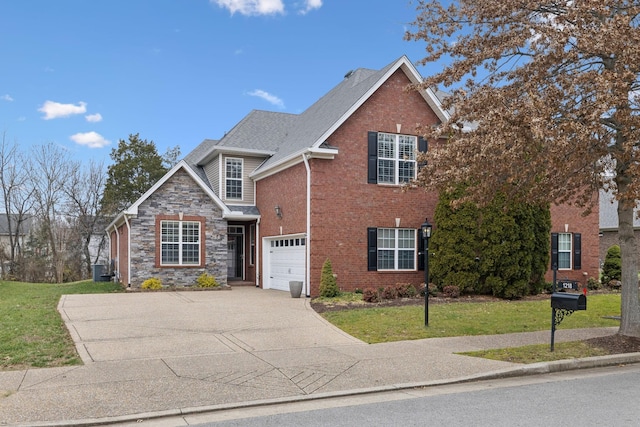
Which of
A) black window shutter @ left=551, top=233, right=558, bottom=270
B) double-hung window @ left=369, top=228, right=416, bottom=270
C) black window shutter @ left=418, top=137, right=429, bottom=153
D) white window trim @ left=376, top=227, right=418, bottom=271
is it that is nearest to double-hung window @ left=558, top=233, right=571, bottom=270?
black window shutter @ left=551, top=233, right=558, bottom=270

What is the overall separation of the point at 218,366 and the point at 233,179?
54.3 feet

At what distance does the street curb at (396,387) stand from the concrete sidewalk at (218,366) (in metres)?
0.02

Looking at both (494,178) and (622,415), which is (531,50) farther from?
(622,415)

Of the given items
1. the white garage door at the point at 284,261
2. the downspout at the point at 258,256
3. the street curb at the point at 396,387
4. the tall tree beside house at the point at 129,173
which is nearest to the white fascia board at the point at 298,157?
the downspout at the point at 258,256

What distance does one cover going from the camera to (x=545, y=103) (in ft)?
32.3

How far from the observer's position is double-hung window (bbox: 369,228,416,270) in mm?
19625

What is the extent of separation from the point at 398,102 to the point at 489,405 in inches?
589

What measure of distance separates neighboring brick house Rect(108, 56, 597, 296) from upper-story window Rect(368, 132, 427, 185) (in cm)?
4

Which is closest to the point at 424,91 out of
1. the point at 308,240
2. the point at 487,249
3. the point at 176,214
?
the point at 487,249

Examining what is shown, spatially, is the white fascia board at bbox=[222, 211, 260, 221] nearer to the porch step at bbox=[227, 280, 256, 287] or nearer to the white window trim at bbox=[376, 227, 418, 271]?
the porch step at bbox=[227, 280, 256, 287]

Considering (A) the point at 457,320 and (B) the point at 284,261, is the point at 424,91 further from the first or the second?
(A) the point at 457,320

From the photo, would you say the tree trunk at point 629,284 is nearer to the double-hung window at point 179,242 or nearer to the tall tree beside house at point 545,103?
the tall tree beside house at point 545,103

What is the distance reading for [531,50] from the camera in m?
11.1

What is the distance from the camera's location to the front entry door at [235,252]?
85.4 ft
